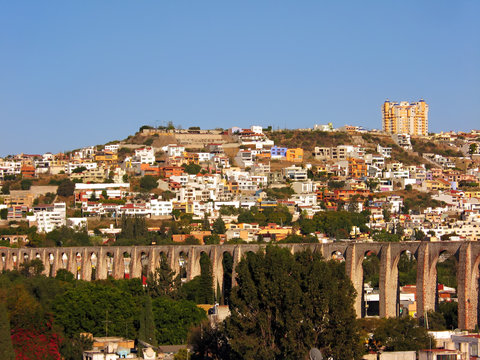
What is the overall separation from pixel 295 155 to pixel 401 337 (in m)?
71.1

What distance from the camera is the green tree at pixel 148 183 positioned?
8250 centimetres

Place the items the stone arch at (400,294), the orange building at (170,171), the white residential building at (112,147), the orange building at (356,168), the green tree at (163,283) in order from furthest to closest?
the white residential building at (112,147), the orange building at (356,168), the orange building at (170,171), the green tree at (163,283), the stone arch at (400,294)

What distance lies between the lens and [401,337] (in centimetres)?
A: 2459

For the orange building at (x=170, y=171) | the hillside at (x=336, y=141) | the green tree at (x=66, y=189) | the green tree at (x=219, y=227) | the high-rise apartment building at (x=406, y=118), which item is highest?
the high-rise apartment building at (x=406, y=118)

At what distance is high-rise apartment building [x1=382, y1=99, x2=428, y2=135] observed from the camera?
11950 centimetres

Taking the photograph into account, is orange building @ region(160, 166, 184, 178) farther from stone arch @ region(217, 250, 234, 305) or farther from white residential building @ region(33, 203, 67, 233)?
stone arch @ region(217, 250, 234, 305)

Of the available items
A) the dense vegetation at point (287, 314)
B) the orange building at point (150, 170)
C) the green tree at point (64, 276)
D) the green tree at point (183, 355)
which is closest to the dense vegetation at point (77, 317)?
the green tree at point (183, 355)

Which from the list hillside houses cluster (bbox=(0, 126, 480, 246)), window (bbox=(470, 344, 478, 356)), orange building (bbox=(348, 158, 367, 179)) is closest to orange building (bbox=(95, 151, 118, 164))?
hillside houses cluster (bbox=(0, 126, 480, 246))

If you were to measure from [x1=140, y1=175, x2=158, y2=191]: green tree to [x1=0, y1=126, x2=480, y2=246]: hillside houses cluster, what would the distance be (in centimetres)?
46

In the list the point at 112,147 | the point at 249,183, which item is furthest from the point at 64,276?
the point at 112,147

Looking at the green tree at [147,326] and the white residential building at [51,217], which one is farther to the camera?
the white residential building at [51,217]

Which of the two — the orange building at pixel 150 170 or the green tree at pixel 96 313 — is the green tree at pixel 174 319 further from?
the orange building at pixel 150 170

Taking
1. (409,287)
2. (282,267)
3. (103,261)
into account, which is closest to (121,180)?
(103,261)

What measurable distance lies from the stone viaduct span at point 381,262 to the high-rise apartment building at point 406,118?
→ 7119 centimetres
